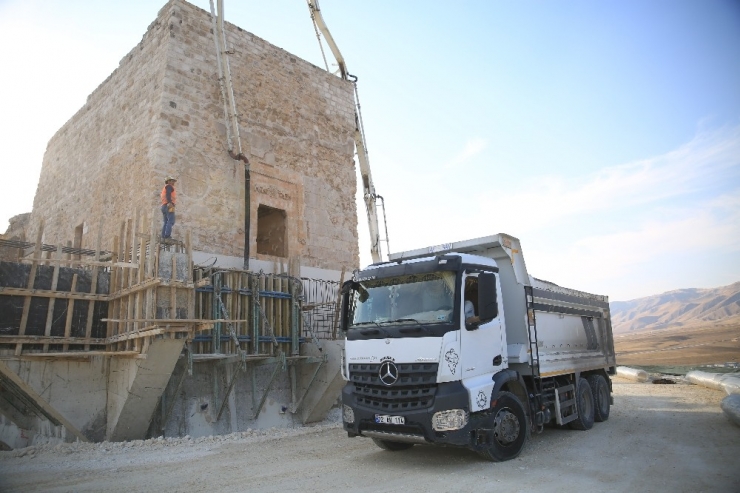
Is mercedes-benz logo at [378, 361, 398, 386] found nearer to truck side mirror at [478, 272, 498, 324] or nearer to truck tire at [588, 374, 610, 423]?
truck side mirror at [478, 272, 498, 324]

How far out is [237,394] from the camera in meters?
9.95

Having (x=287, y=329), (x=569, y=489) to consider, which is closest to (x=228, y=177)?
(x=287, y=329)

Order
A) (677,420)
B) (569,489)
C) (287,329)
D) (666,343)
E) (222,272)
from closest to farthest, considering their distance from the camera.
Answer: (569,489) < (677,420) < (222,272) < (287,329) < (666,343)

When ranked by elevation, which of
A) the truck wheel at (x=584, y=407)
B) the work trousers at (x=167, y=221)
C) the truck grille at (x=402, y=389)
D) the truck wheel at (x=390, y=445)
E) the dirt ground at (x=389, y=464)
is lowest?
the dirt ground at (x=389, y=464)

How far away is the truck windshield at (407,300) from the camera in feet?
19.5

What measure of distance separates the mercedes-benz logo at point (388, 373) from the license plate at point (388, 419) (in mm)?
379

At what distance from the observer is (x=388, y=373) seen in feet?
19.4

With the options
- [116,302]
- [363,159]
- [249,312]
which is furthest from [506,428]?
[363,159]

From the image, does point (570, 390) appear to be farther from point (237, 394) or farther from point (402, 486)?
point (237, 394)

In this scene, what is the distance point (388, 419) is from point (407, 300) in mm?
1469

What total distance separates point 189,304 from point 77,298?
6.85 feet

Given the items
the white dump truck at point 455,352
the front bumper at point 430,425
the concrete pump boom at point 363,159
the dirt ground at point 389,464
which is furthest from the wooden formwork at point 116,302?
the concrete pump boom at point 363,159

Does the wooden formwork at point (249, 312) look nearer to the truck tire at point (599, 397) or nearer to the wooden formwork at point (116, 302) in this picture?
the wooden formwork at point (116, 302)

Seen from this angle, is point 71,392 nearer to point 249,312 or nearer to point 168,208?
point 249,312
